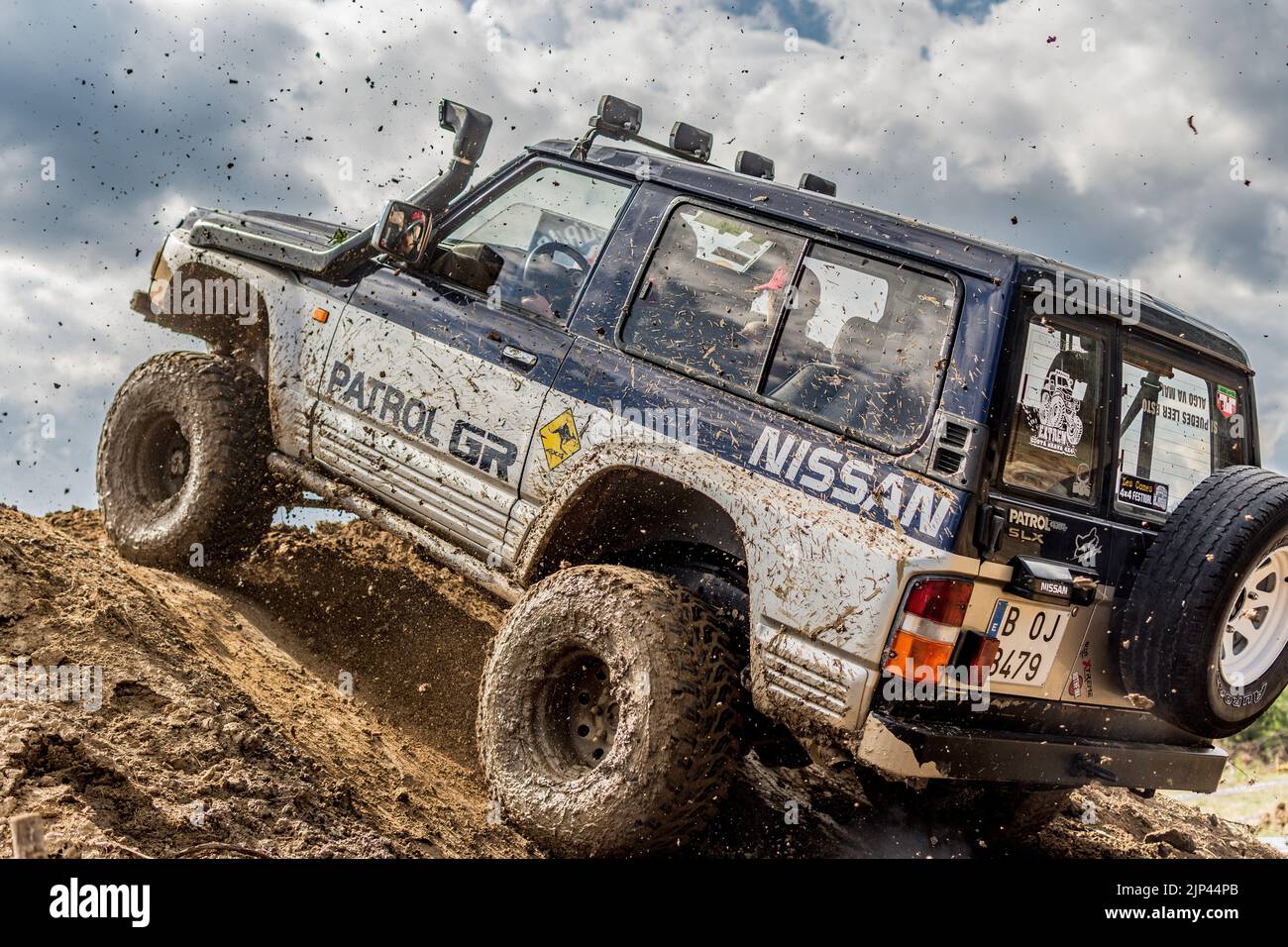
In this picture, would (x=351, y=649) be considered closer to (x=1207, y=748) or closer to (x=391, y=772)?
(x=391, y=772)

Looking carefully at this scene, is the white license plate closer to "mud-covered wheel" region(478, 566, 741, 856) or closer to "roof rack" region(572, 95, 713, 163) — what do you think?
"mud-covered wheel" region(478, 566, 741, 856)

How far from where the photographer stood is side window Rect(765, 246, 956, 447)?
3.46 meters

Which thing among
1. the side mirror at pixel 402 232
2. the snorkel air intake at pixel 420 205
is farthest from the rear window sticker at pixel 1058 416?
the snorkel air intake at pixel 420 205

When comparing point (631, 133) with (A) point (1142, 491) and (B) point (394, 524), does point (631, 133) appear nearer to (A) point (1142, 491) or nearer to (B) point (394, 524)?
(B) point (394, 524)

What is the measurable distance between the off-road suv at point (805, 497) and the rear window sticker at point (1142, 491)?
21mm

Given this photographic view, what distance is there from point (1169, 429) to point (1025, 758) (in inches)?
52.7

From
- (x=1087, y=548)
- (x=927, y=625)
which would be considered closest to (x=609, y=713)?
(x=927, y=625)

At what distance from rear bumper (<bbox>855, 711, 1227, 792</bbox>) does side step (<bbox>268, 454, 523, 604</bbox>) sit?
60.3 inches

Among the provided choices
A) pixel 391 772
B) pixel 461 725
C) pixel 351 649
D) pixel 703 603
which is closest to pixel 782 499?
pixel 703 603

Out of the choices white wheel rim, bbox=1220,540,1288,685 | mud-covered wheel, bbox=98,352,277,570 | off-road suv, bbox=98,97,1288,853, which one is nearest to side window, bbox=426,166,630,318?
off-road suv, bbox=98,97,1288,853
